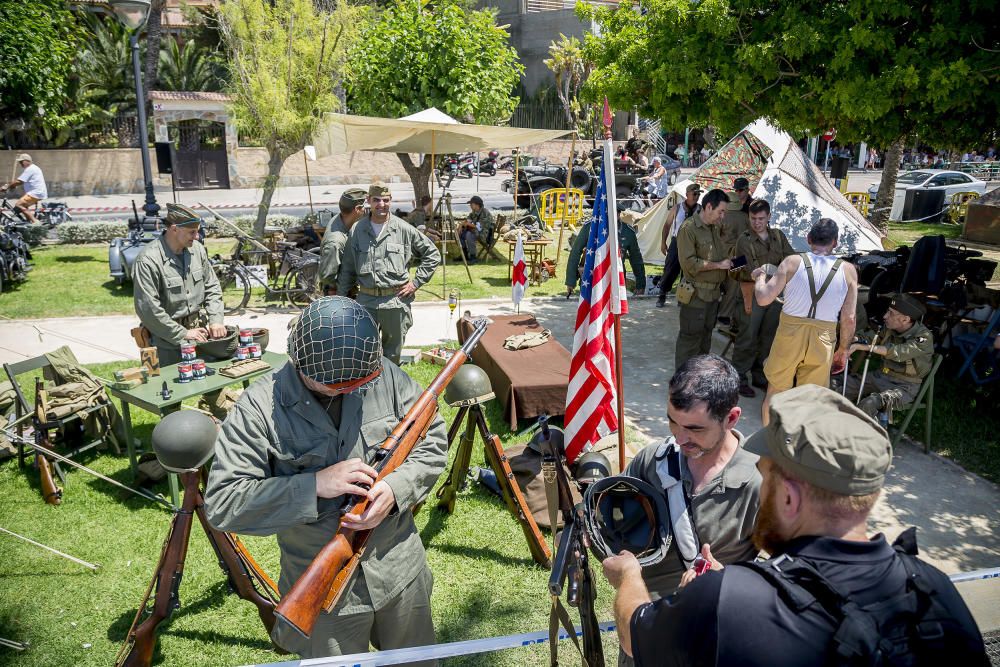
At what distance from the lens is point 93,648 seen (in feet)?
12.0

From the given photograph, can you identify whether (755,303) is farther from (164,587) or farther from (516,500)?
(164,587)

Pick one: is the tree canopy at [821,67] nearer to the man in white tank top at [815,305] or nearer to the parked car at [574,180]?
the man in white tank top at [815,305]

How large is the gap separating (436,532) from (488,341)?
9.06 ft

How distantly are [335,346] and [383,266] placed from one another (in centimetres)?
425

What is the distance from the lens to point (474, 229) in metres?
14.0

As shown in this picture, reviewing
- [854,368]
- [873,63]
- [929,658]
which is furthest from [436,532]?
[873,63]

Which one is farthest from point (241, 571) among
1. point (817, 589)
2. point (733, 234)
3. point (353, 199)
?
point (733, 234)

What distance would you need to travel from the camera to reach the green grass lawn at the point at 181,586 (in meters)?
3.69

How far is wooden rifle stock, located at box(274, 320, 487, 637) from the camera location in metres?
2.00

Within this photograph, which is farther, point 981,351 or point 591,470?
point 981,351

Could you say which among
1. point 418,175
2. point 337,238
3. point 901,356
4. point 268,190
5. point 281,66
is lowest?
point 901,356

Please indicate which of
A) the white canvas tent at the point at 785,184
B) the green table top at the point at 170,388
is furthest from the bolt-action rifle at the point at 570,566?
the white canvas tent at the point at 785,184

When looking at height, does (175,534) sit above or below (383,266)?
below

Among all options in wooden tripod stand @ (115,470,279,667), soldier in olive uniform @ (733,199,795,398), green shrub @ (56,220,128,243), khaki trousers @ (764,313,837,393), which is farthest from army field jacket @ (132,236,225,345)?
green shrub @ (56,220,128,243)
